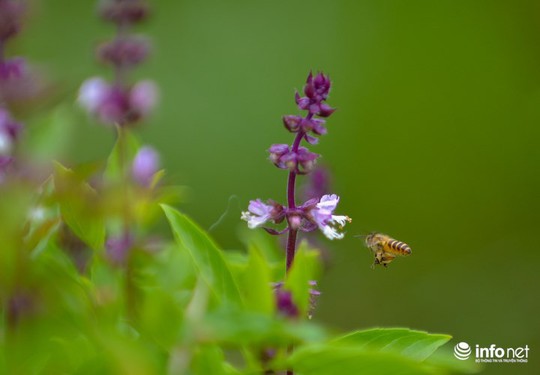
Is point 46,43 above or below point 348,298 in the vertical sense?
above

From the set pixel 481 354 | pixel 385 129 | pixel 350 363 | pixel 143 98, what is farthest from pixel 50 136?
pixel 385 129

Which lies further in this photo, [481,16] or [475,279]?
[481,16]

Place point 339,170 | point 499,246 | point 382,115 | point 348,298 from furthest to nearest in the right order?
point 382,115
point 339,170
point 499,246
point 348,298

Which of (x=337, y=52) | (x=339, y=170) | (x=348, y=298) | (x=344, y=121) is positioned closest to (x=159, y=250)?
(x=348, y=298)

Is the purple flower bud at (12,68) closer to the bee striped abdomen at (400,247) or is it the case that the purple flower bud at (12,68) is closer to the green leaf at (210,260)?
the green leaf at (210,260)

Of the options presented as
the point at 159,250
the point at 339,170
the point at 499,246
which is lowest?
the point at 159,250

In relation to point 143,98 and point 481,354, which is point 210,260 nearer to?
point 143,98

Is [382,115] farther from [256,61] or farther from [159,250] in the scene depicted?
[159,250]
